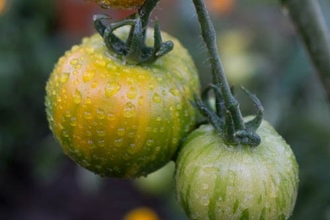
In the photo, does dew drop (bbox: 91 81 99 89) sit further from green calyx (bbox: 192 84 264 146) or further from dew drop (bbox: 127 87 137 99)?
green calyx (bbox: 192 84 264 146)

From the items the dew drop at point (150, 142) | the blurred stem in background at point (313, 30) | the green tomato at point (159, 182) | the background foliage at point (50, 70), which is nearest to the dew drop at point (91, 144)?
the dew drop at point (150, 142)

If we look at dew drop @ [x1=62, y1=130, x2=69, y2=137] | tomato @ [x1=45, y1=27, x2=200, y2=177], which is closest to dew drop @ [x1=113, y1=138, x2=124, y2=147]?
tomato @ [x1=45, y1=27, x2=200, y2=177]

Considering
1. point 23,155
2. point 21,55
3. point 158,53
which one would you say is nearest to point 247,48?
point 21,55

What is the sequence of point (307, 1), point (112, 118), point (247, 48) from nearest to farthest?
point (112, 118)
point (307, 1)
point (247, 48)

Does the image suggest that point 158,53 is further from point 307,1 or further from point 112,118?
point 307,1

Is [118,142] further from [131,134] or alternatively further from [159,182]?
[159,182]

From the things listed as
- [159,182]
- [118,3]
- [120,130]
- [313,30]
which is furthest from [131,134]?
[159,182]

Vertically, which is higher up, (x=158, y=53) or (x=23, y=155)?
(x=158, y=53)
